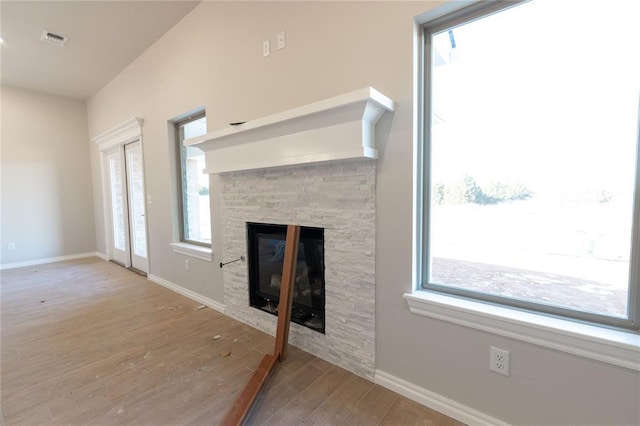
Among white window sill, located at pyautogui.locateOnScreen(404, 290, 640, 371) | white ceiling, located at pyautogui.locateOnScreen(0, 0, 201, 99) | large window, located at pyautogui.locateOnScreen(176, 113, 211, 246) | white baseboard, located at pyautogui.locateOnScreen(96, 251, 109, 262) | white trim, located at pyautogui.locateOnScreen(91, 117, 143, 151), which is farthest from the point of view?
white baseboard, located at pyautogui.locateOnScreen(96, 251, 109, 262)

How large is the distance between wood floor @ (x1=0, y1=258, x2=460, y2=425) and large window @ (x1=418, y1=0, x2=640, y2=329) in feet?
2.78

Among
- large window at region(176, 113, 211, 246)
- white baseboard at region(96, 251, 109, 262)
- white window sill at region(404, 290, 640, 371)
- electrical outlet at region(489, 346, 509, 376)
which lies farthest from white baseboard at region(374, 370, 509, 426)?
white baseboard at region(96, 251, 109, 262)

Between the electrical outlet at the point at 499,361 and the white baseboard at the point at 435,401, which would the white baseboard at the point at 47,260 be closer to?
the white baseboard at the point at 435,401

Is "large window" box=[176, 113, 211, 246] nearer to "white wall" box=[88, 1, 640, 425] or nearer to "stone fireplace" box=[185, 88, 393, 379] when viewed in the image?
"white wall" box=[88, 1, 640, 425]

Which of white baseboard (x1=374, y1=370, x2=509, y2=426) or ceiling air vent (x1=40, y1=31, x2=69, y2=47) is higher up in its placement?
ceiling air vent (x1=40, y1=31, x2=69, y2=47)

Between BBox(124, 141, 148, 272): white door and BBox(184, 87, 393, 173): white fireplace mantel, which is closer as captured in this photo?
BBox(184, 87, 393, 173): white fireplace mantel

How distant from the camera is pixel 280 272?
93.5 inches

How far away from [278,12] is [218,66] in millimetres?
831

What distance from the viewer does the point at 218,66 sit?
268 centimetres

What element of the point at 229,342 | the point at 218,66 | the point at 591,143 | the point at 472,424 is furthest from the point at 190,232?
the point at 591,143

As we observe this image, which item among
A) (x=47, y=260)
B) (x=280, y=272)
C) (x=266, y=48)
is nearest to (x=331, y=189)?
(x=280, y=272)

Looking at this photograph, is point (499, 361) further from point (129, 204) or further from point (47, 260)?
point (47, 260)

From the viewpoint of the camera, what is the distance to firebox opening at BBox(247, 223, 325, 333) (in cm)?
212

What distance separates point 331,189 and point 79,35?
3.62m
